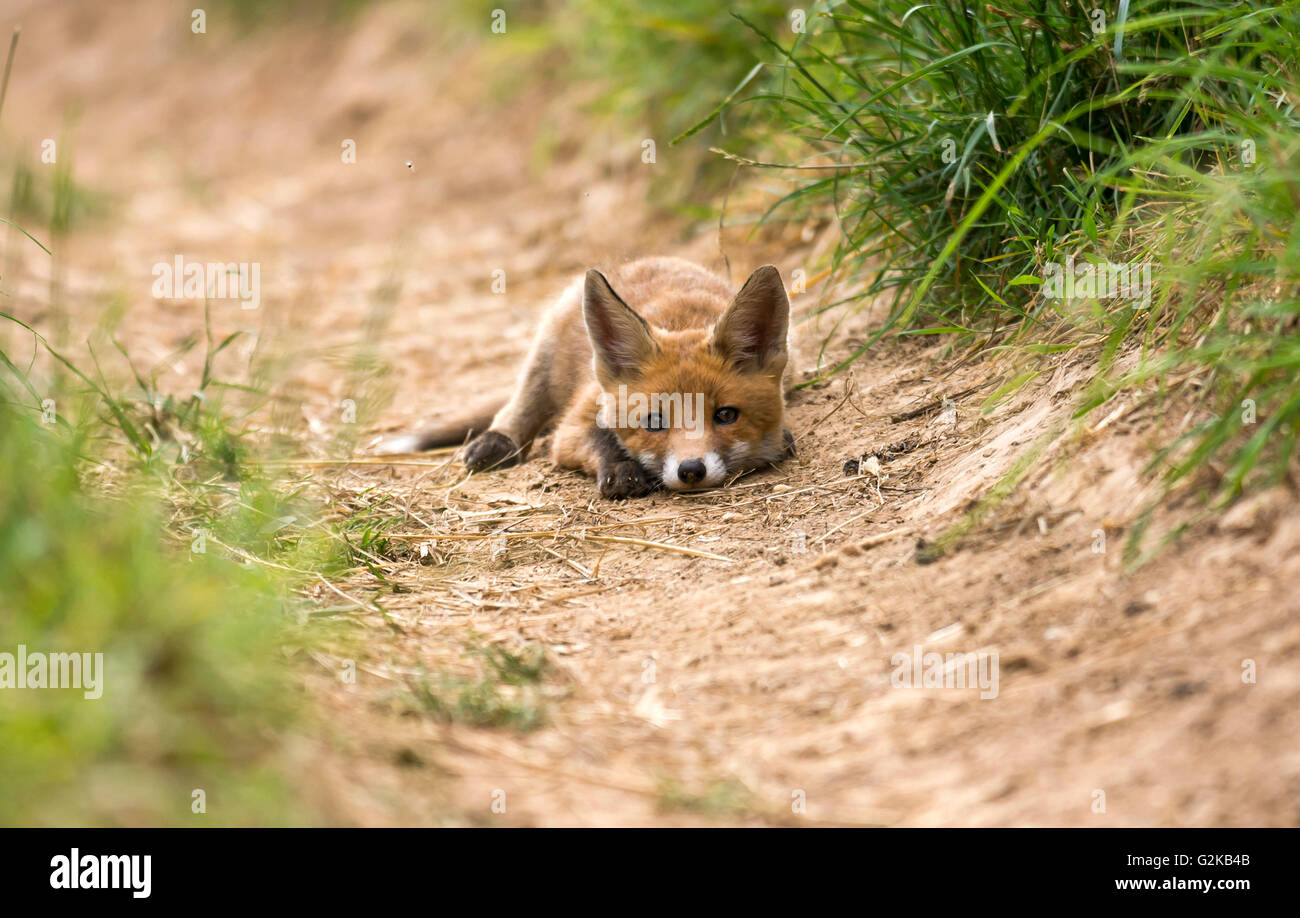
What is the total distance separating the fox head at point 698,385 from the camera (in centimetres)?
411

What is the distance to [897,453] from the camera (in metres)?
3.83

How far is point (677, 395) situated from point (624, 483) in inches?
15.3

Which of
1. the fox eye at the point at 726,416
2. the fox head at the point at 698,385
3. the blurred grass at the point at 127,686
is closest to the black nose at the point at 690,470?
the fox head at the point at 698,385

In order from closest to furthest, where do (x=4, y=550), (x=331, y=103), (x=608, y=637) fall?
(x=4, y=550) → (x=608, y=637) → (x=331, y=103)

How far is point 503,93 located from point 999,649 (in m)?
8.27

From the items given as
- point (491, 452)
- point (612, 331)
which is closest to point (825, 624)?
point (612, 331)

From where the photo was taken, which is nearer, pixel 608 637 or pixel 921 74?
pixel 608 637

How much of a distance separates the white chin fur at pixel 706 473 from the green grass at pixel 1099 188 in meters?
0.72

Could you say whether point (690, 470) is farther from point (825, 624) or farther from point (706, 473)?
point (825, 624)

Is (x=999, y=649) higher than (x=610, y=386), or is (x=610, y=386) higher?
(x=610, y=386)

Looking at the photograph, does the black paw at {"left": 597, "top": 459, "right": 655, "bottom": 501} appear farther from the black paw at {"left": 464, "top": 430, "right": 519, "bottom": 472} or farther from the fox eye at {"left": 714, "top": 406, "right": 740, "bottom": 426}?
the black paw at {"left": 464, "top": 430, "right": 519, "bottom": 472}

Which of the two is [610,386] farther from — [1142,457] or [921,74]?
[1142,457]
